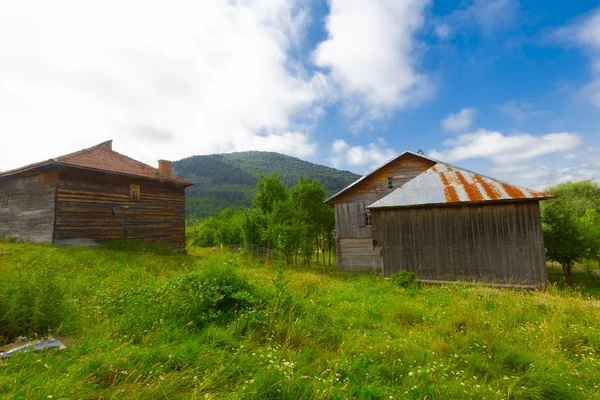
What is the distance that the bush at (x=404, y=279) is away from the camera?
11.1 metres

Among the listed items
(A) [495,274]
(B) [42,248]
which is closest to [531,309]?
(A) [495,274]

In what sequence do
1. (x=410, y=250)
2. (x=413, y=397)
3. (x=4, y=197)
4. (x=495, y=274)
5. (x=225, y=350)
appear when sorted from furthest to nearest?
(x=4, y=197) < (x=410, y=250) < (x=495, y=274) < (x=225, y=350) < (x=413, y=397)

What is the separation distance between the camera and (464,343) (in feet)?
14.6

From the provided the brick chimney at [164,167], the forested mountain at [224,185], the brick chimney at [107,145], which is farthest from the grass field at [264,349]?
the forested mountain at [224,185]

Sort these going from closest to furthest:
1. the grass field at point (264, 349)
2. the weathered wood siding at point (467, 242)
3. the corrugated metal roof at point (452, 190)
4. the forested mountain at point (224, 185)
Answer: the grass field at point (264, 349)
the weathered wood siding at point (467, 242)
the corrugated metal roof at point (452, 190)
the forested mountain at point (224, 185)

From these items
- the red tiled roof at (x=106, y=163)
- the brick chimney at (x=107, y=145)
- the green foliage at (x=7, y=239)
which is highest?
the brick chimney at (x=107, y=145)

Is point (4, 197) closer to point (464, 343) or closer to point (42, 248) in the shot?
point (42, 248)

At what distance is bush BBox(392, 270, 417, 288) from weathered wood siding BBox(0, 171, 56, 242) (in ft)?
61.5

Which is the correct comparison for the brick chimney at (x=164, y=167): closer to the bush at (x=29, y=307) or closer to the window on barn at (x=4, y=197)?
the window on barn at (x=4, y=197)

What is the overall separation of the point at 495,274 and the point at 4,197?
97.7ft

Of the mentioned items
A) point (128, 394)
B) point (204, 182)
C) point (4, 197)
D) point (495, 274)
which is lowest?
point (495, 274)

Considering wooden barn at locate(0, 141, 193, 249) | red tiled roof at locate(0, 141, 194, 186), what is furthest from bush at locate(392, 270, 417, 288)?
red tiled roof at locate(0, 141, 194, 186)

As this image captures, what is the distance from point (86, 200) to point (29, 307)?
15.3m

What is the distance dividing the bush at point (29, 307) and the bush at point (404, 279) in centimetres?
1106
